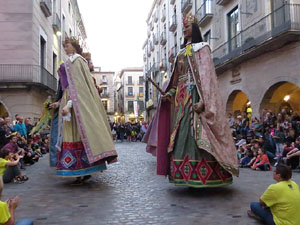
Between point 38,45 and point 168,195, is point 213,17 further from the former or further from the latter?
point 168,195

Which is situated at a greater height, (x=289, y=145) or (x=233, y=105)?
(x=233, y=105)

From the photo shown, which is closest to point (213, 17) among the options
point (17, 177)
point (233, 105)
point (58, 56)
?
point (233, 105)

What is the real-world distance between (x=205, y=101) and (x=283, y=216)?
179 cm

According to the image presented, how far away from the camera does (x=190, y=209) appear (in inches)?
152

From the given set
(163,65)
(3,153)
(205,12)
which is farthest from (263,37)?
(163,65)

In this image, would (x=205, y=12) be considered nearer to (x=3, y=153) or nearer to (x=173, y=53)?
(x=173, y=53)

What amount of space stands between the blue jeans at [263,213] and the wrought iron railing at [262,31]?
941 cm

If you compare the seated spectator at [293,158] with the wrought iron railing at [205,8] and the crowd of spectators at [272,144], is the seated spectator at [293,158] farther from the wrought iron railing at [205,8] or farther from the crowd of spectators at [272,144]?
the wrought iron railing at [205,8]

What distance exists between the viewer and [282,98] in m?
14.9

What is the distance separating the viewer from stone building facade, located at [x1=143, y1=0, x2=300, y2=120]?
12031 mm

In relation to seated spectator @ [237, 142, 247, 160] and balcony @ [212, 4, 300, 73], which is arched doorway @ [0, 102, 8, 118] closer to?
balcony @ [212, 4, 300, 73]

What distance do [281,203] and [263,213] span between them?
28cm

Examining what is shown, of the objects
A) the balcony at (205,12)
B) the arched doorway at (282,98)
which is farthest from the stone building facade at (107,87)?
the arched doorway at (282,98)

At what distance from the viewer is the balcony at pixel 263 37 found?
11609 millimetres
